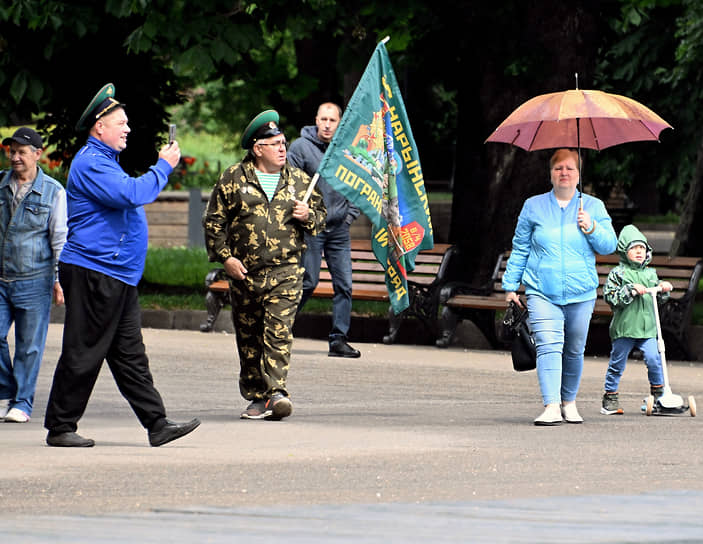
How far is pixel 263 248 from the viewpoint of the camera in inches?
380

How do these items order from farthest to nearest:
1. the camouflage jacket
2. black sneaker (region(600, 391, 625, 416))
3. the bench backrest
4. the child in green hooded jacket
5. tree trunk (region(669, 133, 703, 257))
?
tree trunk (region(669, 133, 703, 257))
the bench backrest
the child in green hooded jacket
black sneaker (region(600, 391, 625, 416))
the camouflage jacket

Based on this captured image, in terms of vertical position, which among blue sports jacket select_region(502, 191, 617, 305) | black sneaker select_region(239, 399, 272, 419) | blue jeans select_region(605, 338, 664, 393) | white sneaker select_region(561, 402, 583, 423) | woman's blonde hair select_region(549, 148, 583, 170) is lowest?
black sneaker select_region(239, 399, 272, 419)

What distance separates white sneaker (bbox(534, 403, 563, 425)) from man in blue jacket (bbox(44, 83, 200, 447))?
2200 millimetres

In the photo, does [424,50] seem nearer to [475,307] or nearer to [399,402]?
[475,307]

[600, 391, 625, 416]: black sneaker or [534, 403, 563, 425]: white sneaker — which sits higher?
[534, 403, 563, 425]: white sneaker

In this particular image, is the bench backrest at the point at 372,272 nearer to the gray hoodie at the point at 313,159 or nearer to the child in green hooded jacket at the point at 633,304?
the gray hoodie at the point at 313,159

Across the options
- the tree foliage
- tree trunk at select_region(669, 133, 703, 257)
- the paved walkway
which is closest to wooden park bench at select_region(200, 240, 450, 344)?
the tree foliage

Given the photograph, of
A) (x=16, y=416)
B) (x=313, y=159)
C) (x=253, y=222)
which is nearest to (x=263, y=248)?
(x=253, y=222)

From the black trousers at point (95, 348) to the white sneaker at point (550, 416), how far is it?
2358mm

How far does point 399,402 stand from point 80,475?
3847mm

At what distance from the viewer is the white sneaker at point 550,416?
31.6 feet

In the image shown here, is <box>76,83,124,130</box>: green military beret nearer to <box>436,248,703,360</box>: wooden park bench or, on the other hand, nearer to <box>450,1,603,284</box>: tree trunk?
<box>436,248,703,360</box>: wooden park bench

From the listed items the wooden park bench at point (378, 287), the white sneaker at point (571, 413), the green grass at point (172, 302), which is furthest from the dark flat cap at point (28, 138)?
the green grass at point (172, 302)

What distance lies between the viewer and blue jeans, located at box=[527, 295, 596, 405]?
969cm
